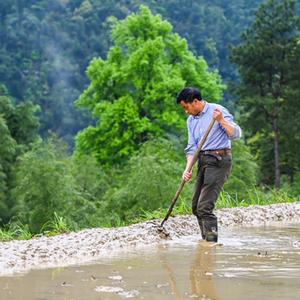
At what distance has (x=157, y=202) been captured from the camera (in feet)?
68.2

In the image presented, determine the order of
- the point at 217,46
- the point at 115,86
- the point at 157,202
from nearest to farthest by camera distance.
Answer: the point at 157,202
the point at 115,86
the point at 217,46

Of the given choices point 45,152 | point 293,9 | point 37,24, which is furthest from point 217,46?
point 45,152

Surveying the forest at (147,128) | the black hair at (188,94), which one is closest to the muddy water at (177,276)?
the black hair at (188,94)

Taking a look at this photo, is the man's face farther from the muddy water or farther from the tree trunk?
the tree trunk

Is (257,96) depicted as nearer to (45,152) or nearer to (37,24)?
(45,152)

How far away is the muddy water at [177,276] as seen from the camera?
17.9 feet

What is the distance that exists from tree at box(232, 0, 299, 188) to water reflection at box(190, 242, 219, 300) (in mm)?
34864

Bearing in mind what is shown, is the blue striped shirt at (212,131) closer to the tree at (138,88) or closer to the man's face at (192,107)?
the man's face at (192,107)

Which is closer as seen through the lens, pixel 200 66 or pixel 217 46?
pixel 200 66

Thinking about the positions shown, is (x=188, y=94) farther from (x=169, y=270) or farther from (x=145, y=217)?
(x=145, y=217)

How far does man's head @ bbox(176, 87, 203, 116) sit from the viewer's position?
8203mm

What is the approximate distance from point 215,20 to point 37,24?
29.8 metres

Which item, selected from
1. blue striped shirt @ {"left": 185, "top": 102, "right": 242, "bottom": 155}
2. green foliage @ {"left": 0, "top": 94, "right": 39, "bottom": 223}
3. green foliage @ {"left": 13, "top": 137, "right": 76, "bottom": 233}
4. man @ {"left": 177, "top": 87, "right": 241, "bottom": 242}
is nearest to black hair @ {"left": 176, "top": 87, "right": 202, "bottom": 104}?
man @ {"left": 177, "top": 87, "right": 241, "bottom": 242}

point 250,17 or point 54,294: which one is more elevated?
point 250,17
